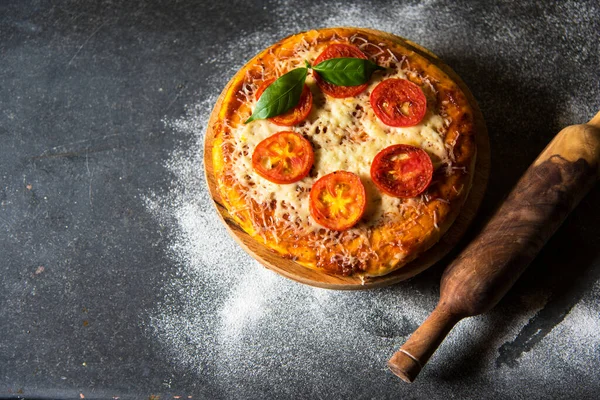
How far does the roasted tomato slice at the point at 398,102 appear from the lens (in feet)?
7.74

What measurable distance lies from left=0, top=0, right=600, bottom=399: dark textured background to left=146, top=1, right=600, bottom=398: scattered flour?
0.01 metres

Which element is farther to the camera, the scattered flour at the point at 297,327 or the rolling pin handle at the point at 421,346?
the scattered flour at the point at 297,327

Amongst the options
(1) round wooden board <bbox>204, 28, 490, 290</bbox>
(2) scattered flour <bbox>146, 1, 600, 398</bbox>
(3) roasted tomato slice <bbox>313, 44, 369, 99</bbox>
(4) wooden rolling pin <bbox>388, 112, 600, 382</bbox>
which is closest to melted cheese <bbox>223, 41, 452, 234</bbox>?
(3) roasted tomato slice <bbox>313, 44, 369, 99</bbox>

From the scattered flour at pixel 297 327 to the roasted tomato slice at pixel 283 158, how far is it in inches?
26.4

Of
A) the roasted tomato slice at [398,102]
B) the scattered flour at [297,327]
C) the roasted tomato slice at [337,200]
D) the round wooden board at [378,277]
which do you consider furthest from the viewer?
the scattered flour at [297,327]

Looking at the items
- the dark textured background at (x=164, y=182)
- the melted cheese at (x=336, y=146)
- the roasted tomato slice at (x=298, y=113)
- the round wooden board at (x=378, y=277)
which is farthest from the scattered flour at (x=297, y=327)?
the roasted tomato slice at (x=298, y=113)

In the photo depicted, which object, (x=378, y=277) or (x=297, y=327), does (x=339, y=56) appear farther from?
(x=297, y=327)

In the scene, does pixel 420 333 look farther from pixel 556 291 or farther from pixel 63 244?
pixel 63 244

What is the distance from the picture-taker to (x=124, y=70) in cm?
310

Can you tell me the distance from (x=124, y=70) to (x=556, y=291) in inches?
94.6

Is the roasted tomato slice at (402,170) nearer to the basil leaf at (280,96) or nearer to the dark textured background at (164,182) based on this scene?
the basil leaf at (280,96)

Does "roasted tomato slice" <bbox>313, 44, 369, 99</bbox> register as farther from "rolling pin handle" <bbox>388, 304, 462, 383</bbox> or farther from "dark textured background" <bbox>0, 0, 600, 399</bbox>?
"rolling pin handle" <bbox>388, 304, 462, 383</bbox>

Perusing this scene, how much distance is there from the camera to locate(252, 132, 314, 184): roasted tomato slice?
2311 mm

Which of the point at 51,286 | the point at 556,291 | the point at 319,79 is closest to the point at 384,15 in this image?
the point at 319,79
